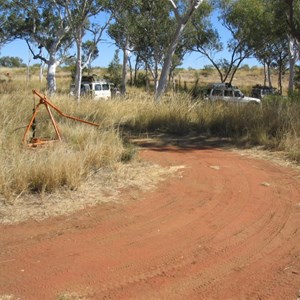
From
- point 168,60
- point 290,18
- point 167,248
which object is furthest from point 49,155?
point 168,60

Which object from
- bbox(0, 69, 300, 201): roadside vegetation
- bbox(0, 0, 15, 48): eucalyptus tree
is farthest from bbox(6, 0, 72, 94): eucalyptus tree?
bbox(0, 69, 300, 201): roadside vegetation

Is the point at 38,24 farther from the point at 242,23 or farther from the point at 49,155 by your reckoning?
the point at 49,155

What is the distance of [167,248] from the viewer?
410cm

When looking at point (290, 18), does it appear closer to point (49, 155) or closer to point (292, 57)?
point (49, 155)

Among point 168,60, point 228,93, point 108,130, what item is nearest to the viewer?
point 108,130

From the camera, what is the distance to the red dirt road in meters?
3.41

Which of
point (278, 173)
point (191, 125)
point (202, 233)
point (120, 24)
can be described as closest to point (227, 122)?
point (191, 125)

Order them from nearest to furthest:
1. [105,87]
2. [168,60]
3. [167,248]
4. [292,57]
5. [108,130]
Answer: [167,248], [108,130], [168,60], [292,57], [105,87]

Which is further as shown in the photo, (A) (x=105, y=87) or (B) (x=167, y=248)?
(A) (x=105, y=87)

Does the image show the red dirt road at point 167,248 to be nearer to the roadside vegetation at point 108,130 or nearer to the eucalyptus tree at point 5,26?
the roadside vegetation at point 108,130

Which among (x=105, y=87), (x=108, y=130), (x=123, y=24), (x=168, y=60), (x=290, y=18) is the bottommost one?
(x=108, y=130)

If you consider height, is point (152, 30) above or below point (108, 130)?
above

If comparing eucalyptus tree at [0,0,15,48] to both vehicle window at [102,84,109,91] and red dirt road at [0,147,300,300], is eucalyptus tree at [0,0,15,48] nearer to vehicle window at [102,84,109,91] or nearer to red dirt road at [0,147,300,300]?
vehicle window at [102,84,109,91]

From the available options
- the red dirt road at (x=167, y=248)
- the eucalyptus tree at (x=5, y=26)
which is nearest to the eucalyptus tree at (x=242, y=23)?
the eucalyptus tree at (x=5, y=26)
